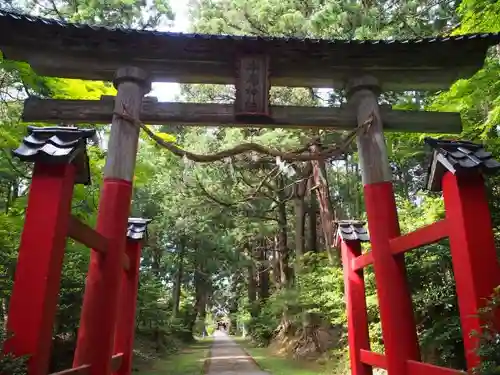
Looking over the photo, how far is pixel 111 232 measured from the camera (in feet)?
16.0

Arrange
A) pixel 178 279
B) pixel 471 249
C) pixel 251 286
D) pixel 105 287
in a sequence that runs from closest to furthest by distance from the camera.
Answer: pixel 471 249 → pixel 105 287 → pixel 178 279 → pixel 251 286

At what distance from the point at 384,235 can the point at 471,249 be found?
1348mm

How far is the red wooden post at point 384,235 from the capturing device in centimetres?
467

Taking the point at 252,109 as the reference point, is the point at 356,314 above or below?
below

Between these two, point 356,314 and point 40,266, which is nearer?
point 40,266

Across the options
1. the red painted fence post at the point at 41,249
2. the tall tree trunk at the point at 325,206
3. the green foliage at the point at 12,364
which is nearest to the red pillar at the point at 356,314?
the red painted fence post at the point at 41,249

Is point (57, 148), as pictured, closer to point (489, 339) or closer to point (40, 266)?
point (40, 266)

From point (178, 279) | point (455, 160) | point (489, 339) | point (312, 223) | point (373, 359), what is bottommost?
point (373, 359)

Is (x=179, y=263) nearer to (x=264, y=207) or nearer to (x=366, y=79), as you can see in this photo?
(x=264, y=207)

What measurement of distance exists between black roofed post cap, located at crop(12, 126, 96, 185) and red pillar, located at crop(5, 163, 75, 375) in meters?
0.09

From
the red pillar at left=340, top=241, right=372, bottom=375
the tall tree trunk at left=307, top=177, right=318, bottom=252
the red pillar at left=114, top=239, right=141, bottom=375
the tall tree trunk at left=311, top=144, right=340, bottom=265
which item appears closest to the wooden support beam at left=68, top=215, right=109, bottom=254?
the red pillar at left=114, top=239, right=141, bottom=375

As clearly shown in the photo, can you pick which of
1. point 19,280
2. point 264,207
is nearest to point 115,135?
point 19,280

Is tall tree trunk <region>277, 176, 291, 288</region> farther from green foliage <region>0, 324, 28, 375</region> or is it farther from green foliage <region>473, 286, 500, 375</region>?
green foliage <region>0, 324, 28, 375</region>

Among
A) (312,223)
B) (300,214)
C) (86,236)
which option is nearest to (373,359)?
(86,236)
